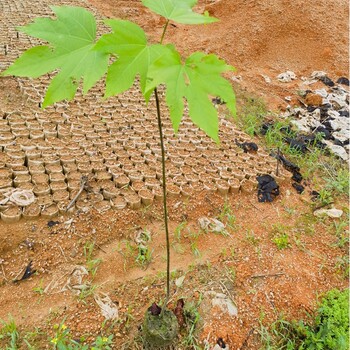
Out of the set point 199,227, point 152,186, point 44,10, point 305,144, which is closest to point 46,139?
point 152,186

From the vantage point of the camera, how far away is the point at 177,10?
114cm

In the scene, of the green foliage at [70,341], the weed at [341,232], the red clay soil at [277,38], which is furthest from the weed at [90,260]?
the red clay soil at [277,38]

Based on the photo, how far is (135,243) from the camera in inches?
104

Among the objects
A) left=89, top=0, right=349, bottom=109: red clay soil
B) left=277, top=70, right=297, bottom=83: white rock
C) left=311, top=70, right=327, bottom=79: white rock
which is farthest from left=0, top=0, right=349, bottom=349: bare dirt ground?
left=89, top=0, right=349, bottom=109: red clay soil

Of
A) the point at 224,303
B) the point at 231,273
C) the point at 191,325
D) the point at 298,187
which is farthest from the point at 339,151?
the point at 191,325

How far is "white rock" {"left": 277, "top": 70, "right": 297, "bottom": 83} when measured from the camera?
605cm

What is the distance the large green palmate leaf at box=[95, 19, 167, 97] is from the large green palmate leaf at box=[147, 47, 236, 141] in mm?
69

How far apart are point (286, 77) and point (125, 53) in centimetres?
568

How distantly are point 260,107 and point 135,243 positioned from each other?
3227 mm

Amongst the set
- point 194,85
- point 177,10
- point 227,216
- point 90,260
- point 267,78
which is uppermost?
point 177,10

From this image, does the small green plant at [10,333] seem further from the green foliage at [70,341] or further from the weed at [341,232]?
the weed at [341,232]

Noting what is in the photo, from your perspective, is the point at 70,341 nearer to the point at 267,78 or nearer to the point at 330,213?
the point at 330,213

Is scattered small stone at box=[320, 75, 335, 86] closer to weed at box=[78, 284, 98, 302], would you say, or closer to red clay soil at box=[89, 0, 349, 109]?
red clay soil at box=[89, 0, 349, 109]

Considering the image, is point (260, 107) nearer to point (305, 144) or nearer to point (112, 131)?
point (305, 144)
